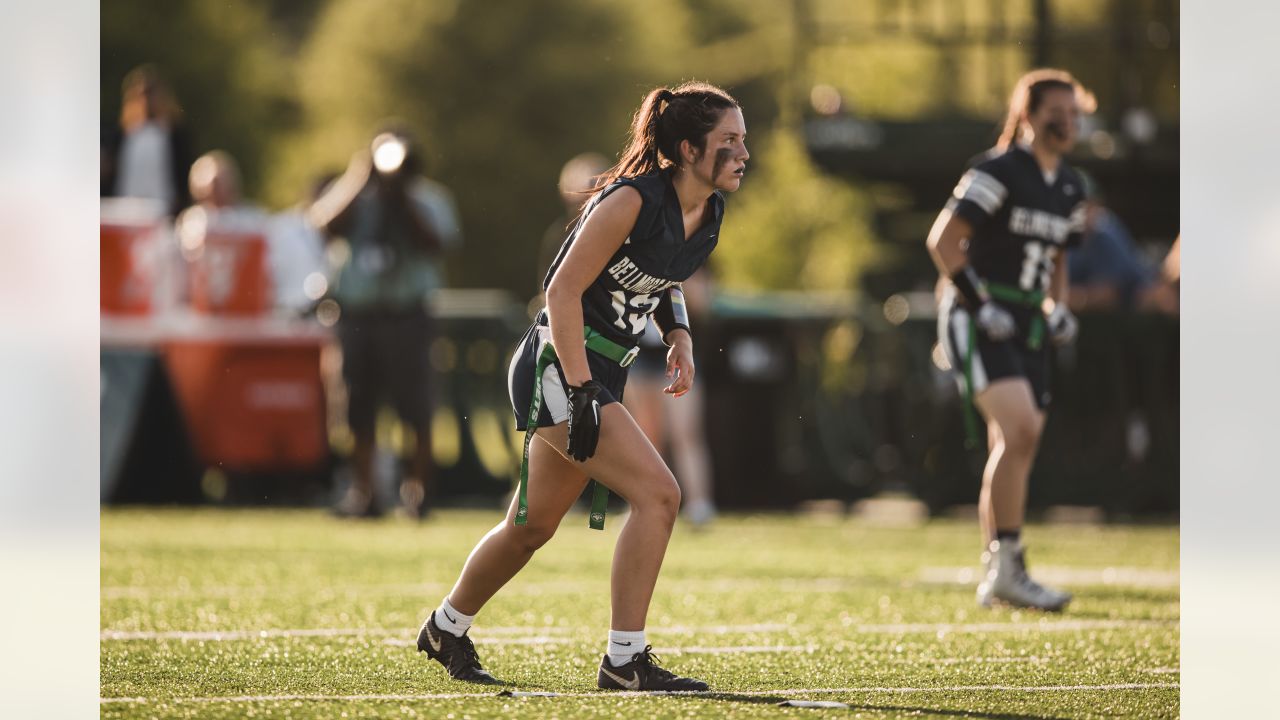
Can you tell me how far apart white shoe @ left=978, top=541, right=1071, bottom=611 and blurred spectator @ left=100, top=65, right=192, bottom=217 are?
8.48 meters

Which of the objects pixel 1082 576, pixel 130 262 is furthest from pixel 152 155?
pixel 1082 576

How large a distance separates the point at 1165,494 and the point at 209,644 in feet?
26.2

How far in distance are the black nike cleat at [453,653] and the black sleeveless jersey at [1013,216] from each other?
3142mm

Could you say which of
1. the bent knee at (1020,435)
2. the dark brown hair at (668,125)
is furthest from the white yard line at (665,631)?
the dark brown hair at (668,125)

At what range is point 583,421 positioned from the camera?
195 inches

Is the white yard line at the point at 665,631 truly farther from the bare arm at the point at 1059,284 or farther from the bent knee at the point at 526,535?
the bare arm at the point at 1059,284

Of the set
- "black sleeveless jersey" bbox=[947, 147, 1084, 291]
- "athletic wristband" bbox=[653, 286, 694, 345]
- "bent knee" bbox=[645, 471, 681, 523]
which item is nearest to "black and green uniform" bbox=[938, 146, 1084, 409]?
"black sleeveless jersey" bbox=[947, 147, 1084, 291]

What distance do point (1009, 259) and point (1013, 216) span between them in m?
0.18

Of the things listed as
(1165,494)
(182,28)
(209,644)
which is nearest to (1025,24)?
(1165,494)

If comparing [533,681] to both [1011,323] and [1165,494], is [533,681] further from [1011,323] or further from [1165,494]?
[1165,494]

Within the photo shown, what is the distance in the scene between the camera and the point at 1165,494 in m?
12.4

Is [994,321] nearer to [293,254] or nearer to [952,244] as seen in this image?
[952,244]

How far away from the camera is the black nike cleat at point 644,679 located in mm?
5098
